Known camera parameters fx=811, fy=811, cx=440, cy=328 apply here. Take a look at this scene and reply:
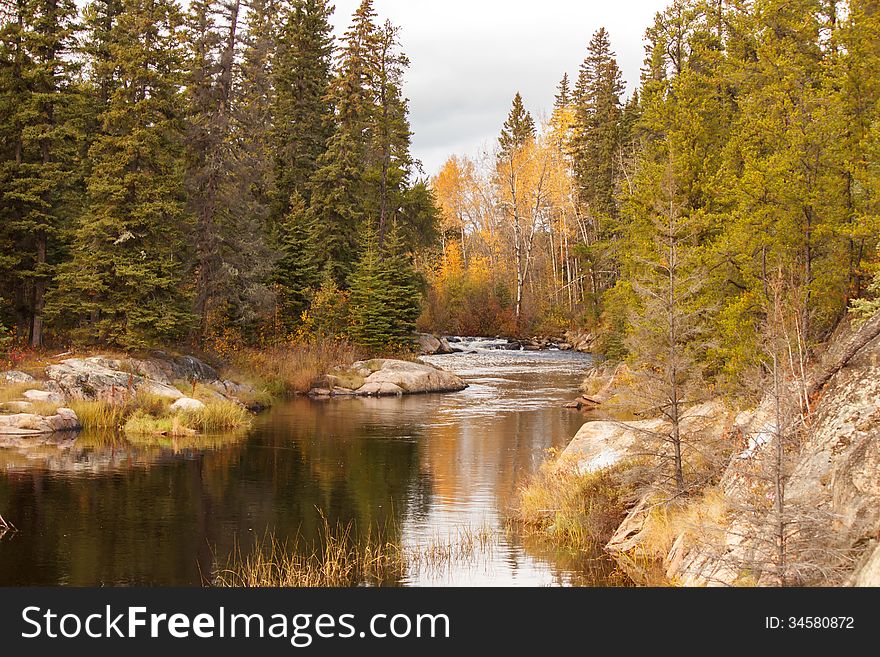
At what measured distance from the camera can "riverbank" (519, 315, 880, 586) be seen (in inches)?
331

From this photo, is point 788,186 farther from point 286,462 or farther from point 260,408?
point 260,408

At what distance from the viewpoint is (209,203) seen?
35.9 m

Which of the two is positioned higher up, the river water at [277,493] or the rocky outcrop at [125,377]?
the rocky outcrop at [125,377]

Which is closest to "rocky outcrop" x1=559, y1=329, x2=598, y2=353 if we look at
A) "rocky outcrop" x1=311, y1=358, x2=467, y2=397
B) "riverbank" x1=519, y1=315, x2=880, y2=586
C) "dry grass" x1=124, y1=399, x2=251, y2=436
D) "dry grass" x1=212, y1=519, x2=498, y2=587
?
"rocky outcrop" x1=311, y1=358, x2=467, y2=397

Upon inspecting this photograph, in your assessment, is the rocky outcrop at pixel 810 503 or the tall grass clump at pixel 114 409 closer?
the rocky outcrop at pixel 810 503

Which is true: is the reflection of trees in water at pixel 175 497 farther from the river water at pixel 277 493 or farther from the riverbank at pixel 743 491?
the riverbank at pixel 743 491

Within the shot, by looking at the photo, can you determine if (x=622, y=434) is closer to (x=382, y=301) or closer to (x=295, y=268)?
(x=382, y=301)

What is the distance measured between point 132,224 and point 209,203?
5.94m

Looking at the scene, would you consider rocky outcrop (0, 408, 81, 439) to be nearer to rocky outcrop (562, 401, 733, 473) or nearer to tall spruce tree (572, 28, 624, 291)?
rocky outcrop (562, 401, 733, 473)

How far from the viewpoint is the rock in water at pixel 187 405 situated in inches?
1057

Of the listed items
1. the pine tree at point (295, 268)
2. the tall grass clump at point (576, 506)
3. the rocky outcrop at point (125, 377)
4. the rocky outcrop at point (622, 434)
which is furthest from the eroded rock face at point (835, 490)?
the pine tree at point (295, 268)

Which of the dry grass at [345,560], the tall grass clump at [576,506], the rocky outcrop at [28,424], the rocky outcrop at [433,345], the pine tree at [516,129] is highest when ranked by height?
the pine tree at [516,129]

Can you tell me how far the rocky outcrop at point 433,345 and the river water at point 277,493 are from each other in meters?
22.2

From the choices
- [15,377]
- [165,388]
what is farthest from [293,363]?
[15,377]
